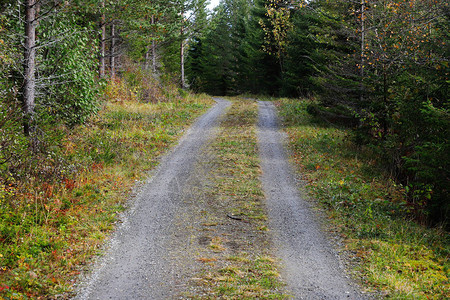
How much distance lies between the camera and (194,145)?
14953 millimetres

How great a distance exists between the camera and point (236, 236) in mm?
7082

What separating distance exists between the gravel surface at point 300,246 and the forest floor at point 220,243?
0.06 ft

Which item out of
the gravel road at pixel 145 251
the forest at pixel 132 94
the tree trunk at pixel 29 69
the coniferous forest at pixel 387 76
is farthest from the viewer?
the tree trunk at pixel 29 69

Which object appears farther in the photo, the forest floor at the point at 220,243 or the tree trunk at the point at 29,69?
the tree trunk at the point at 29,69

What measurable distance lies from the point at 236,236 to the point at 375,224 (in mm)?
3256

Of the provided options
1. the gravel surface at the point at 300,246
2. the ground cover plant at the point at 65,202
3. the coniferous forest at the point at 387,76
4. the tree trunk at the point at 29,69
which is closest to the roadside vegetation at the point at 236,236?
the gravel surface at the point at 300,246

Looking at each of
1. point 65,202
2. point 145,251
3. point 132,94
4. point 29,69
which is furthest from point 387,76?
point 132,94

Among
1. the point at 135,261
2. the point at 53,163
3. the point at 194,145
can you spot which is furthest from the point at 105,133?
the point at 135,261

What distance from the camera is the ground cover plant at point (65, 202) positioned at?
5410 mm

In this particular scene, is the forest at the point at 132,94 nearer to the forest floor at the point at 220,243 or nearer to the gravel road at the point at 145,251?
the gravel road at the point at 145,251

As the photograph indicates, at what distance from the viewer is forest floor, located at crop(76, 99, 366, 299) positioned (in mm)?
5285

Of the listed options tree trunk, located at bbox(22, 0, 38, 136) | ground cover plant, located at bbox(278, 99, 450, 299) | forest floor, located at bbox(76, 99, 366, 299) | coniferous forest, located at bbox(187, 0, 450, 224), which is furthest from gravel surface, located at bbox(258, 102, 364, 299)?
tree trunk, located at bbox(22, 0, 38, 136)

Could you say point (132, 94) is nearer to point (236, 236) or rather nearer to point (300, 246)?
point (236, 236)

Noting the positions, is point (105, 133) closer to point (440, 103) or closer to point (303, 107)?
point (440, 103)
